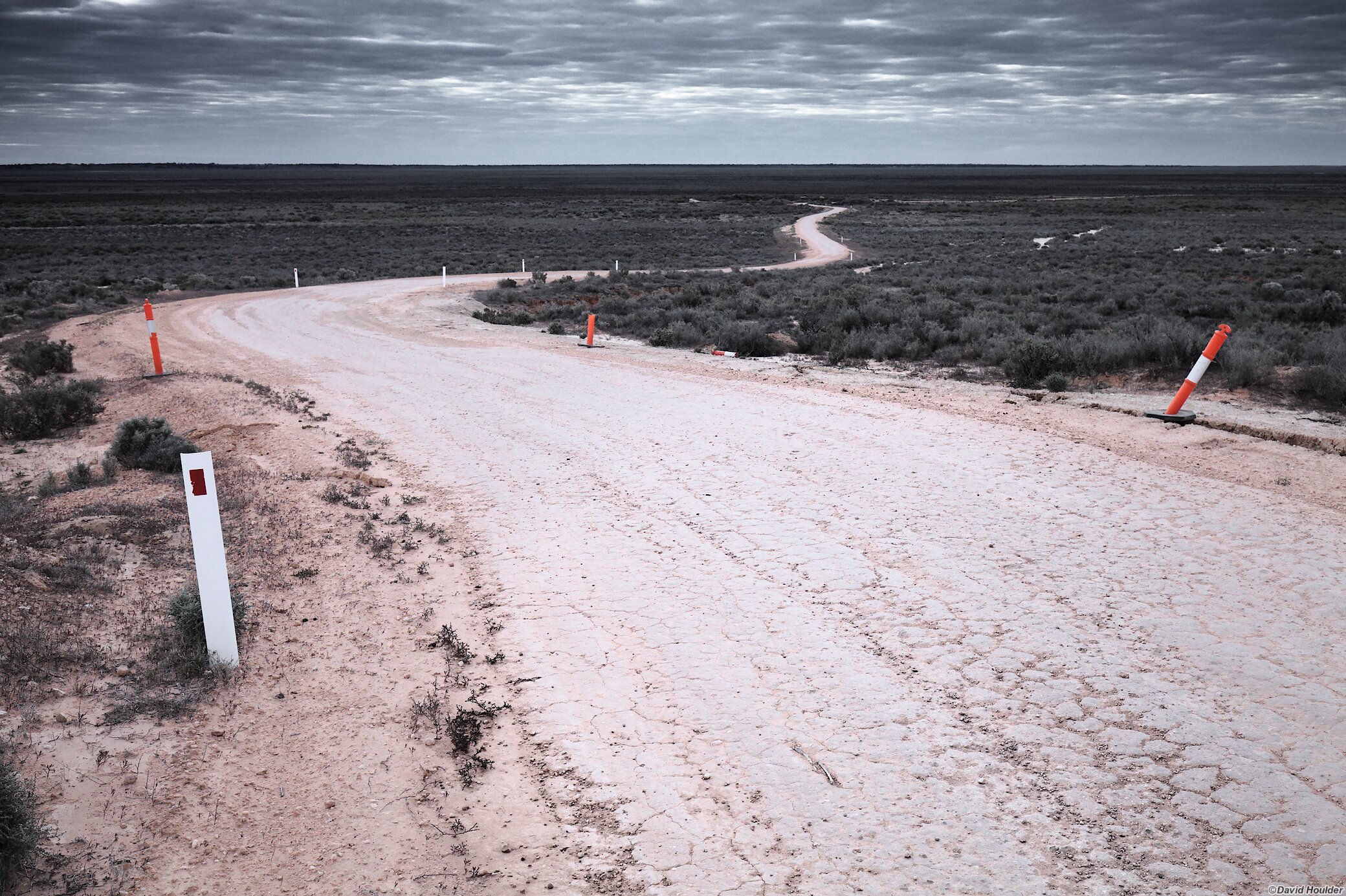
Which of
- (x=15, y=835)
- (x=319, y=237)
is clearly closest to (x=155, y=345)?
(x=15, y=835)

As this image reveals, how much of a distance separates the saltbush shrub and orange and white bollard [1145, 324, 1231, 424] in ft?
62.4

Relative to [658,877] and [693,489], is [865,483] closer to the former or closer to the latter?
[693,489]

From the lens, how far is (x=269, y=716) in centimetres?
495

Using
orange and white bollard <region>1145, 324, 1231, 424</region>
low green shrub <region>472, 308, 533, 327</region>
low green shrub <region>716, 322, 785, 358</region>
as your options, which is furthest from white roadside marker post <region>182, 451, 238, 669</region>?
low green shrub <region>472, 308, 533, 327</region>

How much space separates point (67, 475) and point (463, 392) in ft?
17.3

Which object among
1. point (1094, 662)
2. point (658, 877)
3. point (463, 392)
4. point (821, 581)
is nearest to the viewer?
point (658, 877)

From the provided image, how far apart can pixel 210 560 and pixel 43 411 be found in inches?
384

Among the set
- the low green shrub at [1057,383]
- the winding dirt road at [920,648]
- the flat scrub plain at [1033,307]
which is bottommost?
the winding dirt road at [920,648]

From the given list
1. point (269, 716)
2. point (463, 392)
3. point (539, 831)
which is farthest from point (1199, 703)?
point (463, 392)

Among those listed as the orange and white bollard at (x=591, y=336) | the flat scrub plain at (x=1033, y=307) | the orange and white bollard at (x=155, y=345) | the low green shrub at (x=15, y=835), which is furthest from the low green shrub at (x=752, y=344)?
the low green shrub at (x=15, y=835)

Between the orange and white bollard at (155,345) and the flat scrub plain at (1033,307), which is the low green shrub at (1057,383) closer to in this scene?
the flat scrub plain at (1033,307)

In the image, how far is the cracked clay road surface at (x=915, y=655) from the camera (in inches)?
152

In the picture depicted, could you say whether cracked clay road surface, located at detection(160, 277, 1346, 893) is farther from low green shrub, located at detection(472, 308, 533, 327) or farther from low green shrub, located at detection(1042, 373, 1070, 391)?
low green shrub, located at detection(472, 308, 533, 327)

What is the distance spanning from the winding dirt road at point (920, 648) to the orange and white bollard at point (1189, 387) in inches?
14.4
